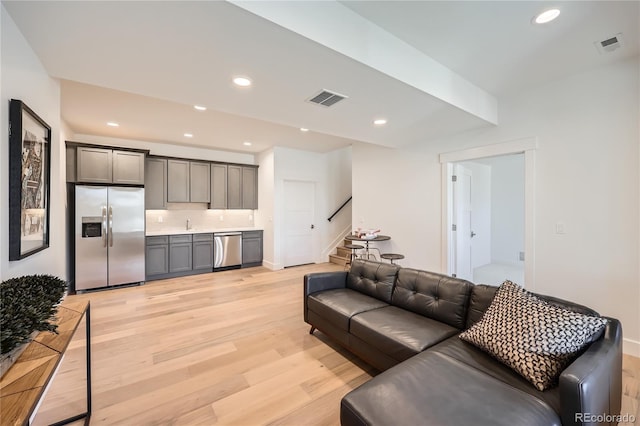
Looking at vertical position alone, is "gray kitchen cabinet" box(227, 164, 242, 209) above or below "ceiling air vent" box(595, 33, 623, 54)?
below

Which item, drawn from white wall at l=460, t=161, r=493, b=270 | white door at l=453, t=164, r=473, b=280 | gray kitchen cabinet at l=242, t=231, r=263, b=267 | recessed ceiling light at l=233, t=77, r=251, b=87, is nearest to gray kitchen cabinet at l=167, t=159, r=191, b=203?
gray kitchen cabinet at l=242, t=231, r=263, b=267

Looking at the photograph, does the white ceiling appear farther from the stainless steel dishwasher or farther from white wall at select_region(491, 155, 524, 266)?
white wall at select_region(491, 155, 524, 266)

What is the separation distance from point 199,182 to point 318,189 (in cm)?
269

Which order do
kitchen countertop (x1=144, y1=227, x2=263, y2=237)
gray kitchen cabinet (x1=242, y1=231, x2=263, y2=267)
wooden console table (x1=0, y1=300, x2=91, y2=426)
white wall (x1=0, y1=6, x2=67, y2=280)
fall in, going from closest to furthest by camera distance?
wooden console table (x1=0, y1=300, x2=91, y2=426) → white wall (x1=0, y1=6, x2=67, y2=280) → kitchen countertop (x1=144, y1=227, x2=263, y2=237) → gray kitchen cabinet (x1=242, y1=231, x2=263, y2=267)

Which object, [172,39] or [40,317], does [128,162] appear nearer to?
[172,39]

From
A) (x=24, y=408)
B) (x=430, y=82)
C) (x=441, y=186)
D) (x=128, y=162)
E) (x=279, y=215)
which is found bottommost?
(x=24, y=408)

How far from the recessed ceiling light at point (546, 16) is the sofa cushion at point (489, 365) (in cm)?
240

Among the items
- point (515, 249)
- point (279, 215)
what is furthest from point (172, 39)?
point (515, 249)

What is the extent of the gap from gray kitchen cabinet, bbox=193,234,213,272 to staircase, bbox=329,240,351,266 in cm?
274

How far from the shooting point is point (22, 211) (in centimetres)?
156

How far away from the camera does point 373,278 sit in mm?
2760

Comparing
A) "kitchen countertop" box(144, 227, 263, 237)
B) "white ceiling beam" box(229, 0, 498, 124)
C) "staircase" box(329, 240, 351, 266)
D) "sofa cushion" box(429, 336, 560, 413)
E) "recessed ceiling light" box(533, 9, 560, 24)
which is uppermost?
"recessed ceiling light" box(533, 9, 560, 24)

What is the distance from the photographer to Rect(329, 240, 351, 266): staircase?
5961 mm

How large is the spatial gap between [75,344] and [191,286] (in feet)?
6.39
